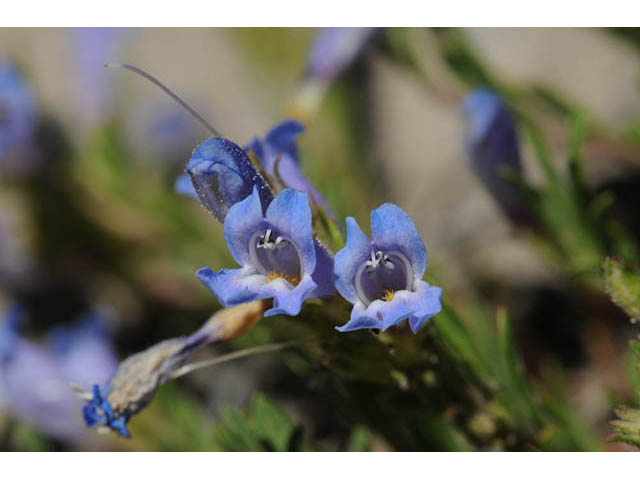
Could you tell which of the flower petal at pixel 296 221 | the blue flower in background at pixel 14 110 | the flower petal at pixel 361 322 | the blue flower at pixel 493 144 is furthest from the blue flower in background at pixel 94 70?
the flower petal at pixel 361 322

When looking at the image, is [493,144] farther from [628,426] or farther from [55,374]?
[55,374]

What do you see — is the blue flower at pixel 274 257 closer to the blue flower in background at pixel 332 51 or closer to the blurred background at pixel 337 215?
the blurred background at pixel 337 215

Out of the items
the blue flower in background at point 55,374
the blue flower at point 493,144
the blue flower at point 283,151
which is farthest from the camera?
the blue flower in background at point 55,374

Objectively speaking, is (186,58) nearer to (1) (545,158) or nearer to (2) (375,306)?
(1) (545,158)

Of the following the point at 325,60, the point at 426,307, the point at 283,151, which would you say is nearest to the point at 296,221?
the point at 426,307

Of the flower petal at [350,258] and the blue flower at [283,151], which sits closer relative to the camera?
the flower petal at [350,258]

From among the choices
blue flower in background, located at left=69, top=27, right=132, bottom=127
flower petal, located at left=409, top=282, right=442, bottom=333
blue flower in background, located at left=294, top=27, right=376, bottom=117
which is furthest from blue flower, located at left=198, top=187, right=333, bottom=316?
blue flower in background, located at left=69, top=27, right=132, bottom=127

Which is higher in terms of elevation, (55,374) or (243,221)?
(55,374)
